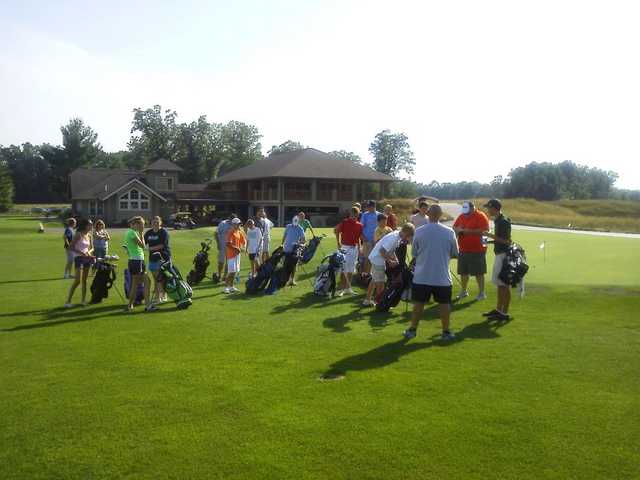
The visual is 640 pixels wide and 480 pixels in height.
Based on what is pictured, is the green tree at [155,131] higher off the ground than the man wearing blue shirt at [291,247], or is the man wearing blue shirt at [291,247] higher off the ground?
the green tree at [155,131]

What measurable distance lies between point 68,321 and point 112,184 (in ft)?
165

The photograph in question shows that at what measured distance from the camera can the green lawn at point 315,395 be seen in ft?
14.8

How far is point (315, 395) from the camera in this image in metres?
5.92

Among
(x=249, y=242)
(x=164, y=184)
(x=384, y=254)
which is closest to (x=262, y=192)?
(x=164, y=184)

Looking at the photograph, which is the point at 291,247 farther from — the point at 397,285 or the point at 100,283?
the point at 100,283

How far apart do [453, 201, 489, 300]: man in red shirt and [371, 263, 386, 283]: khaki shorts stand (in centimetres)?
178

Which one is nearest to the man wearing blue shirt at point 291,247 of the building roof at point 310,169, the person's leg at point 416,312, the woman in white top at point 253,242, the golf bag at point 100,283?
the woman in white top at point 253,242

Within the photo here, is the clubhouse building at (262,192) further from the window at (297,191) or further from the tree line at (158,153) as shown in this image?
the tree line at (158,153)

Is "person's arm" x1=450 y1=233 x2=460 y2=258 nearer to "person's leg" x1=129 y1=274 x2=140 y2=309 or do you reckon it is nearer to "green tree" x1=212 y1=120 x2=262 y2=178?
"person's leg" x1=129 y1=274 x2=140 y2=309

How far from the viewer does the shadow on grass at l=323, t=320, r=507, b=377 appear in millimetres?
6949

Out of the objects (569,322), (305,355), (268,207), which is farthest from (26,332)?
(268,207)

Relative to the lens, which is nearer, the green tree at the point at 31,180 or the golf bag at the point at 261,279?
the golf bag at the point at 261,279

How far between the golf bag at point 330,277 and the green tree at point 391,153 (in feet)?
302

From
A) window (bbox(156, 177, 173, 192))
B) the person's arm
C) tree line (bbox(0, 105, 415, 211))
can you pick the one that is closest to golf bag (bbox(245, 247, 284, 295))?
the person's arm
